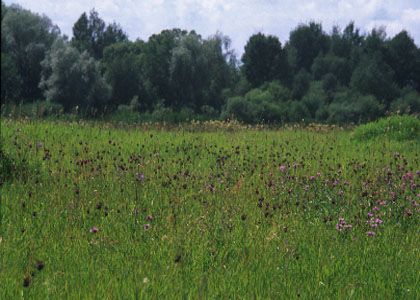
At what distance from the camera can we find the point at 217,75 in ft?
165

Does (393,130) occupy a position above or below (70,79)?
below

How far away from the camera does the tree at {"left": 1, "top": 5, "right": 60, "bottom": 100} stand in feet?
133

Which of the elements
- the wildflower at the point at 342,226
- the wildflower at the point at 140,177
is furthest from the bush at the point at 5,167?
the wildflower at the point at 342,226

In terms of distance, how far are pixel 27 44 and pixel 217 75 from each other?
16791mm

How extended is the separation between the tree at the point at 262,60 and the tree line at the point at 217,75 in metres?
0.09

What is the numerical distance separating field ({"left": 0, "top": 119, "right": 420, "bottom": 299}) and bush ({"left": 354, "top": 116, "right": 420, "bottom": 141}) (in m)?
3.49

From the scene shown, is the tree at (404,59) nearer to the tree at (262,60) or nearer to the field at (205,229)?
the tree at (262,60)

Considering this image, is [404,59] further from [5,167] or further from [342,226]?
[342,226]

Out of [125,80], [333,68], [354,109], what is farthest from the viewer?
[333,68]

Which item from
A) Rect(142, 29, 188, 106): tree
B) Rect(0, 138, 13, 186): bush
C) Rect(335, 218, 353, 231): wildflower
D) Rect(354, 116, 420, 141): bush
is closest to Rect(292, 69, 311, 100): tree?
Rect(142, 29, 188, 106): tree

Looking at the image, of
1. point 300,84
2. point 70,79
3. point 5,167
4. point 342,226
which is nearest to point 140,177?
point 5,167

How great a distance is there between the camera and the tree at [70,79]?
39.4 m

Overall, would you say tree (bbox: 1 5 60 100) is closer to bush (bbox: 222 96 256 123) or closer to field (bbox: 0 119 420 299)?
bush (bbox: 222 96 256 123)

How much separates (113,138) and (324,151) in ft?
14.6
